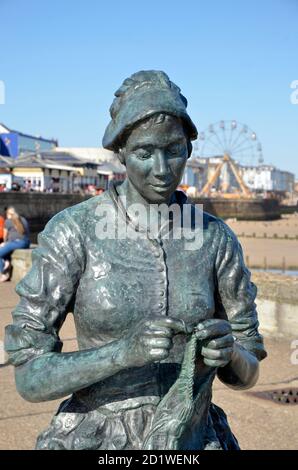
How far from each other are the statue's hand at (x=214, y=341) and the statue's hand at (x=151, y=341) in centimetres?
→ 8

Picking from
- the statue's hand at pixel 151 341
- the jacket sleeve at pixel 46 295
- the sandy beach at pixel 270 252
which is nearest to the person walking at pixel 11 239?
the sandy beach at pixel 270 252

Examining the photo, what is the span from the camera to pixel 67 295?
2.17 metres

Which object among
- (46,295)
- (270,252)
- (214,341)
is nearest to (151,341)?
(214,341)

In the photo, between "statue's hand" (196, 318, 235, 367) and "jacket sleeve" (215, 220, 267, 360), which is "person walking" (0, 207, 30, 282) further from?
"statue's hand" (196, 318, 235, 367)

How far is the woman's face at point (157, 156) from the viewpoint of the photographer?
2.13 metres

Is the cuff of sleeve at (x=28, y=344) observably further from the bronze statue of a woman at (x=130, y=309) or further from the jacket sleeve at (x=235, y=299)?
the jacket sleeve at (x=235, y=299)

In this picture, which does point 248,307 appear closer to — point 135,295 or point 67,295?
point 135,295

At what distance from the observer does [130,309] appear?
2.14 metres

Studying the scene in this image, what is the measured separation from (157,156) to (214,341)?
664 millimetres

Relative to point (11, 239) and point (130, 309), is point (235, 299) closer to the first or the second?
point (130, 309)

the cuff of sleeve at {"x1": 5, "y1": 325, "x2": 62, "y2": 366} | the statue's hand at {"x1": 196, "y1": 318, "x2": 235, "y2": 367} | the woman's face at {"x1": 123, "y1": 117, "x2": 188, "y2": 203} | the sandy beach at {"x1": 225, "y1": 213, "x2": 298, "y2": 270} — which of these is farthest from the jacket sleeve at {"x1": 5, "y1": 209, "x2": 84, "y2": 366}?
the sandy beach at {"x1": 225, "y1": 213, "x2": 298, "y2": 270}

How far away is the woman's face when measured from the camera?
6.99 feet
